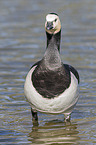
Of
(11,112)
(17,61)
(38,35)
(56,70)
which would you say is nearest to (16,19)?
(38,35)

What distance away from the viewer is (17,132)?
8180 millimetres

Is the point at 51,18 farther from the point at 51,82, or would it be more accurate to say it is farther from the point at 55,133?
the point at 55,133

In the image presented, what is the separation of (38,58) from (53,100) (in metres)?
5.10

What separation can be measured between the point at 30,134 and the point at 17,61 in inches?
180

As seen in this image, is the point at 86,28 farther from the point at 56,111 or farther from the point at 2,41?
the point at 56,111

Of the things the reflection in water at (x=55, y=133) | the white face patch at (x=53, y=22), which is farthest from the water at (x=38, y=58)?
the white face patch at (x=53, y=22)

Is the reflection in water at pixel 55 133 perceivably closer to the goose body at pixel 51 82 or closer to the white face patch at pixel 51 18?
the goose body at pixel 51 82

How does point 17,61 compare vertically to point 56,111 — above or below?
below

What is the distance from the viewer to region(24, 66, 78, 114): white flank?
25.3 ft

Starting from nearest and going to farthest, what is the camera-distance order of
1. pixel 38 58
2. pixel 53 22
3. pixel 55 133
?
pixel 53 22, pixel 55 133, pixel 38 58

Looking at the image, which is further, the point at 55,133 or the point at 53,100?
the point at 55,133

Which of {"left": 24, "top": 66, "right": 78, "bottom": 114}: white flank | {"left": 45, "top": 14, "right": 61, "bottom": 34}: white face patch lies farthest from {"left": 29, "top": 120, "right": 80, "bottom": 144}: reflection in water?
{"left": 45, "top": 14, "right": 61, "bottom": 34}: white face patch

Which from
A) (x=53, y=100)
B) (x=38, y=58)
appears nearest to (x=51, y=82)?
(x=53, y=100)

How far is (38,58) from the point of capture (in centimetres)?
1268
